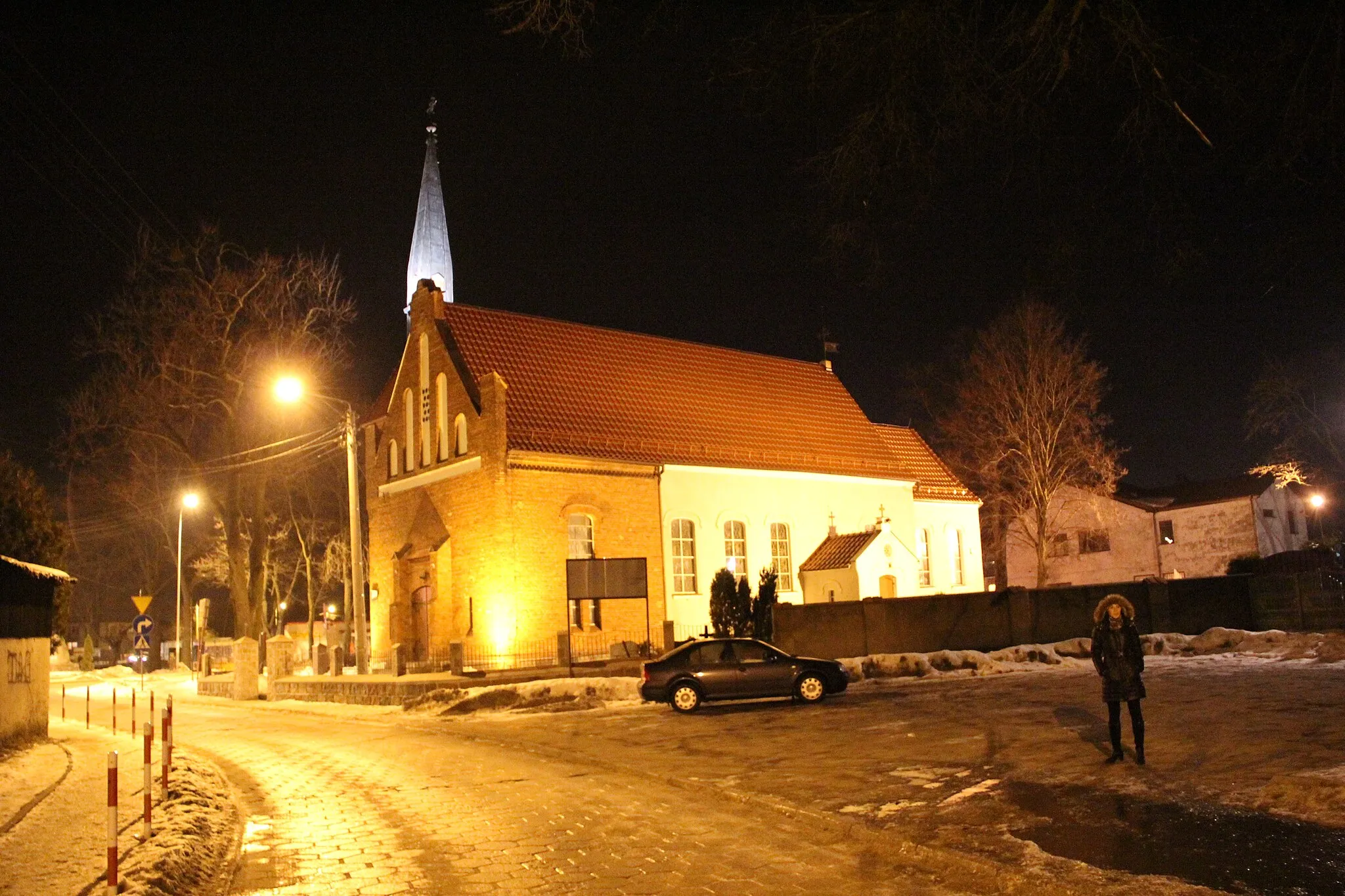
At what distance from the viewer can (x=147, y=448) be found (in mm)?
42188

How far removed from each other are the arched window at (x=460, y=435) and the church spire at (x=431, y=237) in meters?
15.0

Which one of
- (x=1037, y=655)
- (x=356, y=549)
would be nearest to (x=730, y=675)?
(x=1037, y=655)

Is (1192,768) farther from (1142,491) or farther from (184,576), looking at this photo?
(1142,491)

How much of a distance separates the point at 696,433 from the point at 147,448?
2275 cm

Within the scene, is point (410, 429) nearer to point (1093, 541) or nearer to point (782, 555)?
point (782, 555)

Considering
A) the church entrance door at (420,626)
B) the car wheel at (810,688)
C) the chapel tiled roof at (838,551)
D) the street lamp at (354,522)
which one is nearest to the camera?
the car wheel at (810,688)

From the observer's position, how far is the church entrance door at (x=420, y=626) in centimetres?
3203

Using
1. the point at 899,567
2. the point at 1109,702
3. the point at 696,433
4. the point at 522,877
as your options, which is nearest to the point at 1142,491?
the point at 899,567

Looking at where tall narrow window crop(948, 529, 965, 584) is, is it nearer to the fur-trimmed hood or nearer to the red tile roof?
the red tile roof

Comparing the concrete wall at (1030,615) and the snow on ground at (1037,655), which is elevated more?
the concrete wall at (1030,615)

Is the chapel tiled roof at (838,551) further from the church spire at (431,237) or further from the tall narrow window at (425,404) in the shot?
the church spire at (431,237)

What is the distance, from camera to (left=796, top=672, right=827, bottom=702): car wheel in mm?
20633

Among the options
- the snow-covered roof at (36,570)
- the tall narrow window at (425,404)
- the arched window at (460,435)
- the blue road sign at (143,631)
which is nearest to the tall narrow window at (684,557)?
the arched window at (460,435)

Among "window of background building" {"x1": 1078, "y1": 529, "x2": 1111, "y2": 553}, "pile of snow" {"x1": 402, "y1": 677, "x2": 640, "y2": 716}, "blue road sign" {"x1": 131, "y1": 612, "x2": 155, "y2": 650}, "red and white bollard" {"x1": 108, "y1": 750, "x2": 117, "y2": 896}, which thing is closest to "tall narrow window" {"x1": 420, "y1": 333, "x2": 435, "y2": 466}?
"blue road sign" {"x1": 131, "y1": 612, "x2": 155, "y2": 650}
